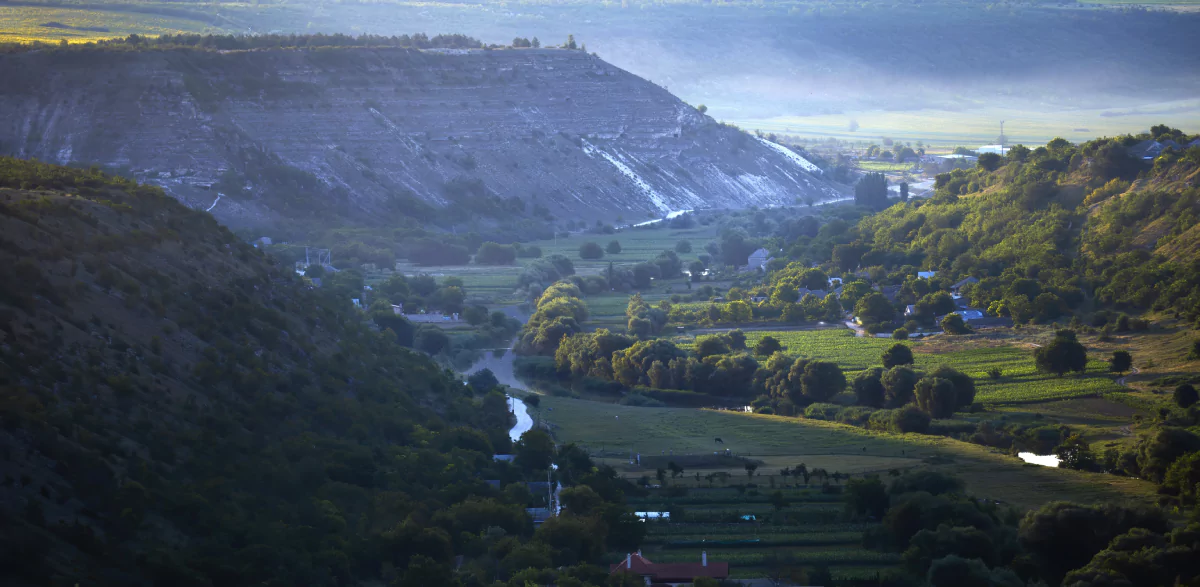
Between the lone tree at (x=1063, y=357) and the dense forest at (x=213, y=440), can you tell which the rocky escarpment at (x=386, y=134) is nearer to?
the dense forest at (x=213, y=440)

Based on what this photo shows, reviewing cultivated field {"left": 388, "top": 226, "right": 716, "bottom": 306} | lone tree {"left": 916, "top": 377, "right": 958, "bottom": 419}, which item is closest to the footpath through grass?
lone tree {"left": 916, "top": 377, "right": 958, "bottom": 419}

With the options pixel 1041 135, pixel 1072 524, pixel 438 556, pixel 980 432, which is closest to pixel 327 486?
pixel 438 556

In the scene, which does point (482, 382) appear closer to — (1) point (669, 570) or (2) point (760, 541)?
(2) point (760, 541)

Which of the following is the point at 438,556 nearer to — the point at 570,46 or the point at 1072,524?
the point at 1072,524

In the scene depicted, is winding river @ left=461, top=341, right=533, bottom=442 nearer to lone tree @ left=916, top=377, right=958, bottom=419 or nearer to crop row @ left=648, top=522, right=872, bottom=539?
crop row @ left=648, top=522, right=872, bottom=539

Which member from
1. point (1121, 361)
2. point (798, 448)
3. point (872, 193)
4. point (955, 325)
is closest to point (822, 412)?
point (798, 448)

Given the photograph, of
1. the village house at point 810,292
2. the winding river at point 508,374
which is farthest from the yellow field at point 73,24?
the village house at point 810,292
